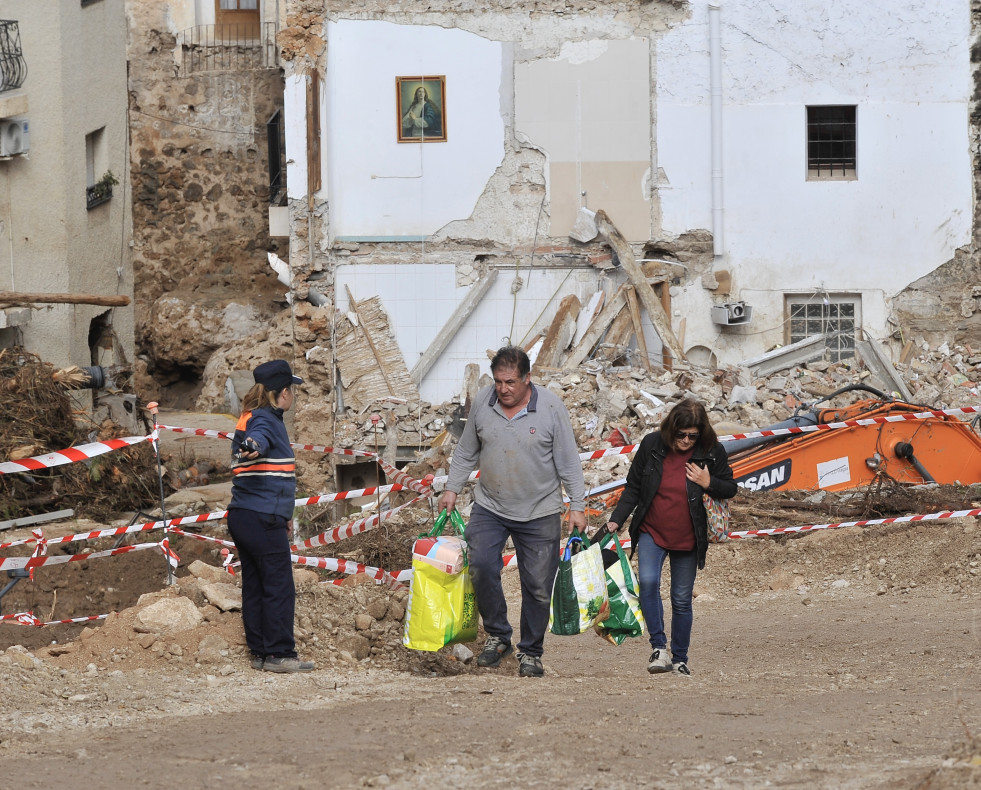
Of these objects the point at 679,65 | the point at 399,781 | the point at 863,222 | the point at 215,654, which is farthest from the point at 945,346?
the point at 399,781

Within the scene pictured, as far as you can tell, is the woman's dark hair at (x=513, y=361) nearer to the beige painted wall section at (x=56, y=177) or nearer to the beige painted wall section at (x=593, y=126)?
the beige painted wall section at (x=593, y=126)

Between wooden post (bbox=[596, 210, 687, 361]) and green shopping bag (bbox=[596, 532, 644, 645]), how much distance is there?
31.5ft

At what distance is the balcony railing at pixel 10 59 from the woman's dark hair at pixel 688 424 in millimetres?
15796

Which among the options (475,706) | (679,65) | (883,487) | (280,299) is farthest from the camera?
(280,299)

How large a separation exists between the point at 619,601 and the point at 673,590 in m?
0.32

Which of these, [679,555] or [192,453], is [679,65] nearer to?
[192,453]

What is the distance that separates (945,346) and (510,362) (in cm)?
1191

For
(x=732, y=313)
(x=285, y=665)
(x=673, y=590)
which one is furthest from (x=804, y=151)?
(x=285, y=665)

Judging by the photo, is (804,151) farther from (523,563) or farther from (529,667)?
(529,667)

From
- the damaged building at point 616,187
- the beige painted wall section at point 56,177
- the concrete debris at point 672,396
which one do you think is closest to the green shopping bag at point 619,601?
the concrete debris at point 672,396

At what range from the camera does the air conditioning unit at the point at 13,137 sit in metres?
19.4

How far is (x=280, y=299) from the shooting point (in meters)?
27.0

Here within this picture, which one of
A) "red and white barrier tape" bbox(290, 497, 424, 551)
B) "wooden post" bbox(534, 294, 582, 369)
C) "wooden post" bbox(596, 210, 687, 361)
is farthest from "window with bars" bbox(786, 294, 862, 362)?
"red and white barrier tape" bbox(290, 497, 424, 551)

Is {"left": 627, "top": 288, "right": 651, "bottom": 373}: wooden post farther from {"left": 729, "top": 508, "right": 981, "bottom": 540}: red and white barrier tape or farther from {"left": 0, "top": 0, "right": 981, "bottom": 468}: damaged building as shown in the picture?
{"left": 729, "top": 508, "right": 981, "bottom": 540}: red and white barrier tape
